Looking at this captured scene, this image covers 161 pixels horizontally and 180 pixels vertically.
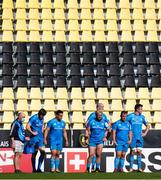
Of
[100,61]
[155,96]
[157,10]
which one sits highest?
[157,10]

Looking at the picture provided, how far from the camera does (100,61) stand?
19.3m

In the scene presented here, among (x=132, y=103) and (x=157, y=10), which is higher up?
(x=157, y=10)

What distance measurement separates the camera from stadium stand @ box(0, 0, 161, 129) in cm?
1808

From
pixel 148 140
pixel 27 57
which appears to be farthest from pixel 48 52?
pixel 148 140

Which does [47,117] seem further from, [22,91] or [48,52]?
[48,52]

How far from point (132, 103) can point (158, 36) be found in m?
3.42

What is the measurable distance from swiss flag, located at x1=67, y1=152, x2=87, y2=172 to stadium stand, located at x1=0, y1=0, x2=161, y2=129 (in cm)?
250

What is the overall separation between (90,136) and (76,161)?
214cm

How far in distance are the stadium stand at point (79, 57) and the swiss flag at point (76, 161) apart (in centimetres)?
250

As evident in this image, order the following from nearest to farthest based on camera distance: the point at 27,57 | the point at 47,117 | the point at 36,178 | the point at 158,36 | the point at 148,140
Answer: the point at 36,178
the point at 148,140
the point at 47,117
the point at 27,57
the point at 158,36

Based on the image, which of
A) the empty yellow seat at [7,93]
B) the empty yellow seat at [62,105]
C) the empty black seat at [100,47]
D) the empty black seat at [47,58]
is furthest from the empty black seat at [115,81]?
the empty yellow seat at [7,93]

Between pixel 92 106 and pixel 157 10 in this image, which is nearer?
pixel 92 106

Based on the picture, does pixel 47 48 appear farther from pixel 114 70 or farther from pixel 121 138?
pixel 121 138

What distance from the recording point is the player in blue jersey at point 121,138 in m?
13.5
